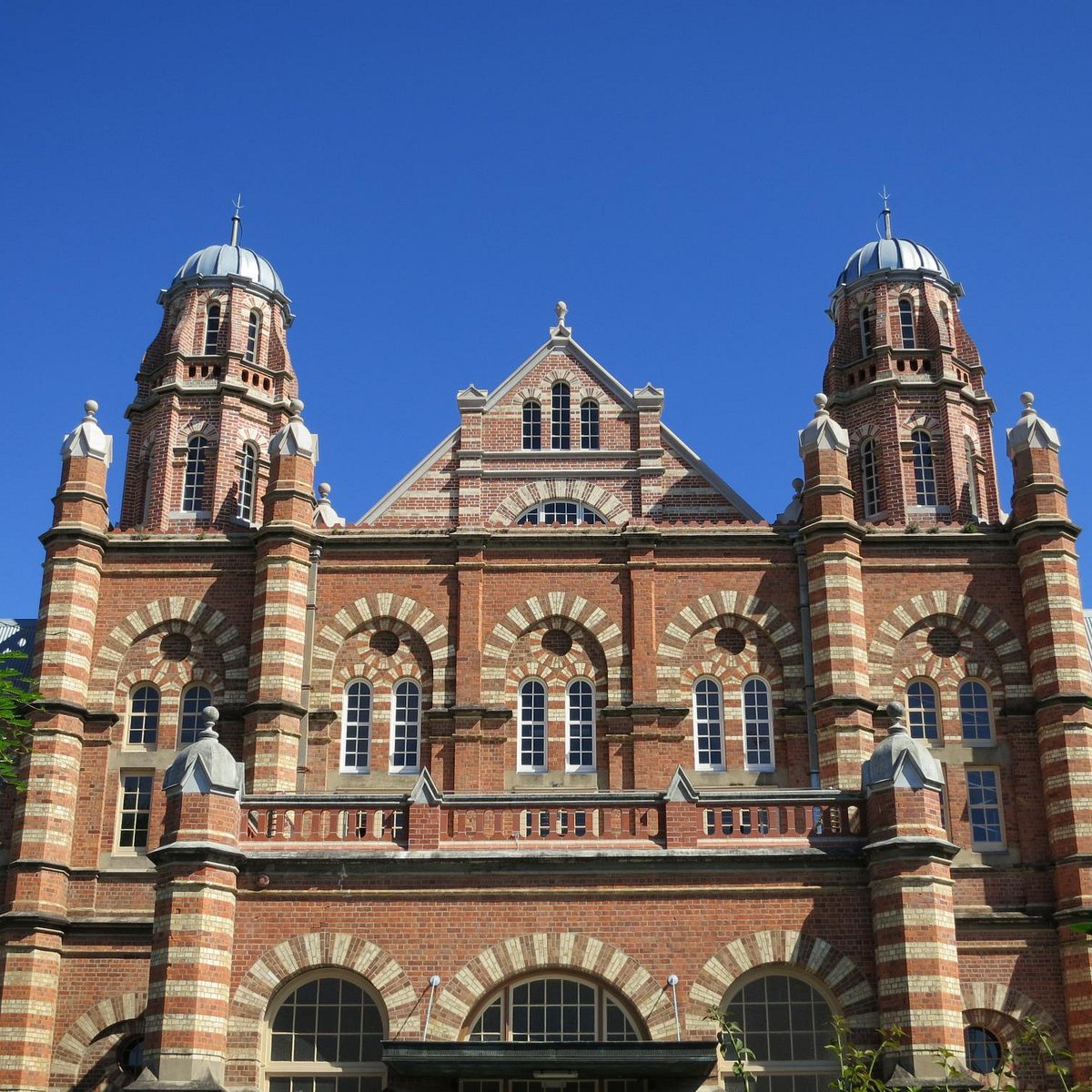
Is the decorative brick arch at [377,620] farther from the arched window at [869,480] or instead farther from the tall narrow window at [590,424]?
the arched window at [869,480]

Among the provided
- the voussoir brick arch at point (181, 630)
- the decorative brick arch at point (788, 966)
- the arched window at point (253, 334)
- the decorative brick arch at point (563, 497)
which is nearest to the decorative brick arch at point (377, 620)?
the voussoir brick arch at point (181, 630)

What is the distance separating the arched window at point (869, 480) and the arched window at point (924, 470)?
1010 mm

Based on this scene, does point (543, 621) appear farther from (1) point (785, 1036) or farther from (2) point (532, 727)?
(1) point (785, 1036)

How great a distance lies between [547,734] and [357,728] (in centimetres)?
445

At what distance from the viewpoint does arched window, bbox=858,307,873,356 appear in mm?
43188

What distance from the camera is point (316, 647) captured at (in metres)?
37.0

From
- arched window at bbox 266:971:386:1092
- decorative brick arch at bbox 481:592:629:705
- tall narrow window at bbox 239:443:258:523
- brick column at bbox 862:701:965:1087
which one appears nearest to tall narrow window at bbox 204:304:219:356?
tall narrow window at bbox 239:443:258:523

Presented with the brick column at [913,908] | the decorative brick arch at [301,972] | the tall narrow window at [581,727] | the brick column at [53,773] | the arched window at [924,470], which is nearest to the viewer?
the brick column at [913,908]

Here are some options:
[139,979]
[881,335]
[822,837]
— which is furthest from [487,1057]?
[881,335]

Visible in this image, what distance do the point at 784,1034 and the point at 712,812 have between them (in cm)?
380

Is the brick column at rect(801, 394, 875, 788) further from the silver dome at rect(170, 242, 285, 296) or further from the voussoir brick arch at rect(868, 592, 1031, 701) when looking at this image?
the silver dome at rect(170, 242, 285, 296)

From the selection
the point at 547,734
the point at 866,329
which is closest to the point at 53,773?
the point at 547,734

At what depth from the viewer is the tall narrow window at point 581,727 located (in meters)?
36.1

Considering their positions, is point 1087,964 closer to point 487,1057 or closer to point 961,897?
point 961,897
